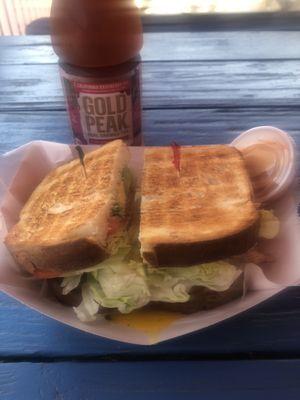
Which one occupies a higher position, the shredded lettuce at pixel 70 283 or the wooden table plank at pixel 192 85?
the shredded lettuce at pixel 70 283

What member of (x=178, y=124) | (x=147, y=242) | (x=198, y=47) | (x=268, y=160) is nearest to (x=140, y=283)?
(x=147, y=242)

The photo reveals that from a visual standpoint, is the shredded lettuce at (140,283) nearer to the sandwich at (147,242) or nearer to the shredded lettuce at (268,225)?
the sandwich at (147,242)

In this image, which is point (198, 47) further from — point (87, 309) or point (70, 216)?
point (87, 309)

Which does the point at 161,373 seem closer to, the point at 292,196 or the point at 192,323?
the point at 192,323

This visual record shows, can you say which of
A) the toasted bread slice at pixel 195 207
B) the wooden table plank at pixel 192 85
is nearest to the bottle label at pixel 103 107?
the toasted bread slice at pixel 195 207

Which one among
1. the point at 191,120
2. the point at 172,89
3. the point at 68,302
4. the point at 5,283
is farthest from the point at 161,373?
the point at 172,89

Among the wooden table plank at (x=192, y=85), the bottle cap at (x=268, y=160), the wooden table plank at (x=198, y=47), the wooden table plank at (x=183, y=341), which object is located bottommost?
the wooden table plank at (x=183, y=341)

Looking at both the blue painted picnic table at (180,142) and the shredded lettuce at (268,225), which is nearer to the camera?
the blue painted picnic table at (180,142)
